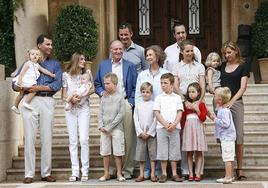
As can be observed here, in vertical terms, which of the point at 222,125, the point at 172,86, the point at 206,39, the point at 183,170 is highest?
the point at 206,39

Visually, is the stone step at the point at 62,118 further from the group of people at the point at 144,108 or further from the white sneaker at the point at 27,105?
the white sneaker at the point at 27,105

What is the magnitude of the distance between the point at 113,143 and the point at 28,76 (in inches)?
61.1

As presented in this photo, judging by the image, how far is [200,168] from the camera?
8703 millimetres

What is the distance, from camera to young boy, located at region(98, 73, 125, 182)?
8.84 metres

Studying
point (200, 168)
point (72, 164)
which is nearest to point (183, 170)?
point (200, 168)

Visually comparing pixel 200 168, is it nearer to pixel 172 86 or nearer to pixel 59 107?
pixel 172 86

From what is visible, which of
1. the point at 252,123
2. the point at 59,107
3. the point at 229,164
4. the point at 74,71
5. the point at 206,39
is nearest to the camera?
the point at 229,164

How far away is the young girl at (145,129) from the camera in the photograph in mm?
8766

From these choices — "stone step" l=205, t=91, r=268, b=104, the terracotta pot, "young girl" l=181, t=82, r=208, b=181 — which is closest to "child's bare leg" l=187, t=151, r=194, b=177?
"young girl" l=181, t=82, r=208, b=181

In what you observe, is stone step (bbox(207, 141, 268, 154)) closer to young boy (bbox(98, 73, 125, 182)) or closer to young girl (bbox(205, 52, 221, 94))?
young girl (bbox(205, 52, 221, 94))

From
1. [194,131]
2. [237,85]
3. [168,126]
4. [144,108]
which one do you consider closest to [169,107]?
[168,126]

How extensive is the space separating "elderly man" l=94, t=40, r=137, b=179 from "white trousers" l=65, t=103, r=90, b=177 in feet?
1.32

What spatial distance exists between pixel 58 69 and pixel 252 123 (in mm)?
3419

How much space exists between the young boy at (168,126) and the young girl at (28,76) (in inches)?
67.8
